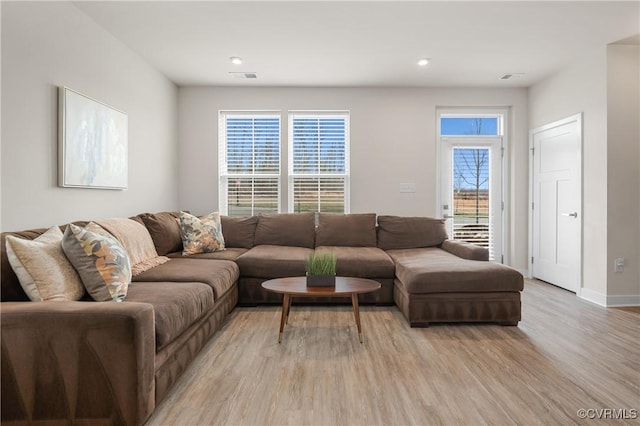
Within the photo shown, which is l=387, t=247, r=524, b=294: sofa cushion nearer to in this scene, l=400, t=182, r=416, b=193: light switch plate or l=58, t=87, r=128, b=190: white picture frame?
l=400, t=182, r=416, b=193: light switch plate

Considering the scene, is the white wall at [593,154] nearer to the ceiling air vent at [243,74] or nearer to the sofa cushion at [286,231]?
the sofa cushion at [286,231]

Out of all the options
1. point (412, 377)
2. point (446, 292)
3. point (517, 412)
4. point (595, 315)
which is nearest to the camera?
point (517, 412)

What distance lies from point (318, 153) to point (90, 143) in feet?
9.11

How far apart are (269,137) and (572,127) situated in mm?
3688

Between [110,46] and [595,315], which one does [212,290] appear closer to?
[110,46]

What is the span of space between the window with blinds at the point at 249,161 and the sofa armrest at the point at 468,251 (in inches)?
93.0

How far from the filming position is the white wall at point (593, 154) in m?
3.73

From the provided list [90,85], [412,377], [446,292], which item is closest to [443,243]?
[446,292]

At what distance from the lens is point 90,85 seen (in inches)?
122

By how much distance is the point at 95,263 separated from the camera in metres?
2.06

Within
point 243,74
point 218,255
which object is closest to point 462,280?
point 218,255

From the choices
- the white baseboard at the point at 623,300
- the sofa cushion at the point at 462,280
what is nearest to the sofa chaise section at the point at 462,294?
the sofa cushion at the point at 462,280

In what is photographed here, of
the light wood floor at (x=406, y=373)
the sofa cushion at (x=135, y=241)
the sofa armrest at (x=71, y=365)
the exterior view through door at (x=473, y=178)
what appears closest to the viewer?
the sofa armrest at (x=71, y=365)

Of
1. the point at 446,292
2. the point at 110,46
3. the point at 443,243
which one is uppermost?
the point at 110,46
